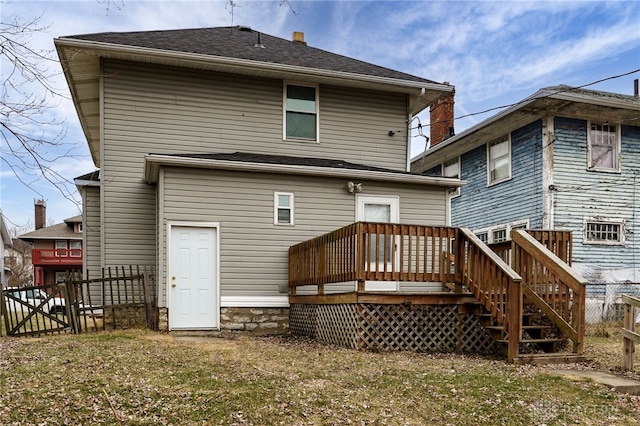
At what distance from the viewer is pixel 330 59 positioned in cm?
1373

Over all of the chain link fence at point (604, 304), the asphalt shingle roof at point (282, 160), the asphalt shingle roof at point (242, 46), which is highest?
the asphalt shingle roof at point (242, 46)

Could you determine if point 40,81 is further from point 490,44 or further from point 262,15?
point 490,44

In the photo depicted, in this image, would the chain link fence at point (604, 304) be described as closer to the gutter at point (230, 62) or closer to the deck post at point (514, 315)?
the gutter at point (230, 62)

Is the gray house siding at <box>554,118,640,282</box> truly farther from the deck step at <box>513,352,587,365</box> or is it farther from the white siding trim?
the white siding trim

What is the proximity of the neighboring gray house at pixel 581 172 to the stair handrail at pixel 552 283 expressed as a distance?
6.39m

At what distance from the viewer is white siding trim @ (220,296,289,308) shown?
34.2 feet

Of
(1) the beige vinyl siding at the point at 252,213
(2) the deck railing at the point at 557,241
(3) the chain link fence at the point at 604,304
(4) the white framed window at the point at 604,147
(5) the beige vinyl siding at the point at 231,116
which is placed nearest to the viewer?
(2) the deck railing at the point at 557,241

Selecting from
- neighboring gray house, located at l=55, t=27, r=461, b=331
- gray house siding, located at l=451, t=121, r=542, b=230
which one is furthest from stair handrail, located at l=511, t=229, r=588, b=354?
gray house siding, located at l=451, t=121, r=542, b=230

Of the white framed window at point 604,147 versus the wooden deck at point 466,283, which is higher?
the white framed window at point 604,147

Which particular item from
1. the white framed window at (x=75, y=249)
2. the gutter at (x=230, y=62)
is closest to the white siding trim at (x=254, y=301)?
the gutter at (x=230, y=62)

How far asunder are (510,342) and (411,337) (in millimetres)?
1477

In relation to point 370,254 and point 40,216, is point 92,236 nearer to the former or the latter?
point 370,254

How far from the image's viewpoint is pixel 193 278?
10219mm

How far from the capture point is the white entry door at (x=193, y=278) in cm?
1006
